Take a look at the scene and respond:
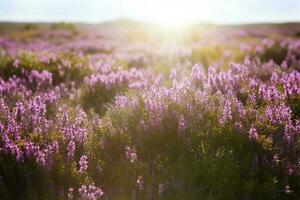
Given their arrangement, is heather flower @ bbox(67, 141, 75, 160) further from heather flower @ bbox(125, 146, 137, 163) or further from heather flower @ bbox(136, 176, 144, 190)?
heather flower @ bbox(136, 176, 144, 190)

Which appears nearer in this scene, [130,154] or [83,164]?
[83,164]

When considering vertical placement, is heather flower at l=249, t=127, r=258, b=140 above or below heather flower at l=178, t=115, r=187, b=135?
below

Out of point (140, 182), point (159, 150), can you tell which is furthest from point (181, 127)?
point (140, 182)

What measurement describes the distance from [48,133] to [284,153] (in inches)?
93.4

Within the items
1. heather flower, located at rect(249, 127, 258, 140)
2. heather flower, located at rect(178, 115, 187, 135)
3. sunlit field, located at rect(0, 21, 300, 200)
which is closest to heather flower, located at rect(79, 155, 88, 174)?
sunlit field, located at rect(0, 21, 300, 200)

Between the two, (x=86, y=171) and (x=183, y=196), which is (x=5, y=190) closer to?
(x=86, y=171)

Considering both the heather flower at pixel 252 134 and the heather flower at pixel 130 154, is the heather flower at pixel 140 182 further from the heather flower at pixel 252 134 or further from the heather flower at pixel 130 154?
the heather flower at pixel 252 134

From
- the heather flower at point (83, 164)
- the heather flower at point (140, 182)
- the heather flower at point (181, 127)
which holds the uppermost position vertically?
the heather flower at point (181, 127)

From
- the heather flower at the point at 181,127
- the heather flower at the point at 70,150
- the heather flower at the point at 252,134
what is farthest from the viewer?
the heather flower at the point at 181,127

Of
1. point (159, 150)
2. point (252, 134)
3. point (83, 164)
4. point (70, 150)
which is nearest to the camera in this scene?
point (83, 164)

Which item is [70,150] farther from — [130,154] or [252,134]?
[252,134]

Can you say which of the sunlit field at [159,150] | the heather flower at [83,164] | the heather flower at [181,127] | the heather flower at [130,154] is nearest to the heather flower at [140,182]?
the sunlit field at [159,150]

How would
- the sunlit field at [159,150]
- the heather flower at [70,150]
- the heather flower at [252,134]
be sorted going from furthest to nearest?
the heather flower at [252,134] < the heather flower at [70,150] < the sunlit field at [159,150]

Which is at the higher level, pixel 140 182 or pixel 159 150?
pixel 159 150
